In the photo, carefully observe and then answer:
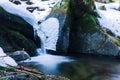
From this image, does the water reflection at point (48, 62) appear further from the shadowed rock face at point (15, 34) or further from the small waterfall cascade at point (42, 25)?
the small waterfall cascade at point (42, 25)

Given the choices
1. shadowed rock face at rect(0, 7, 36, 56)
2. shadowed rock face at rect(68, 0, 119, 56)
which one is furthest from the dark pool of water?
shadowed rock face at rect(0, 7, 36, 56)

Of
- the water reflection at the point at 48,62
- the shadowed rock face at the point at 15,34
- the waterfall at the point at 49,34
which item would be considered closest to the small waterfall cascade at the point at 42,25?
the waterfall at the point at 49,34

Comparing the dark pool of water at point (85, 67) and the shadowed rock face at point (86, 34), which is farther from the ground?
→ the shadowed rock face at point (86, 34)

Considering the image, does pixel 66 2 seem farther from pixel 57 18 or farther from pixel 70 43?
pixel 70 43

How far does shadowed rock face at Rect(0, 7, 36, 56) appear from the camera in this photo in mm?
12141

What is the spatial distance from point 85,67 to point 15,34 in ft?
10.0

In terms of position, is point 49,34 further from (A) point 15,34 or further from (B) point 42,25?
(A) point 15,34

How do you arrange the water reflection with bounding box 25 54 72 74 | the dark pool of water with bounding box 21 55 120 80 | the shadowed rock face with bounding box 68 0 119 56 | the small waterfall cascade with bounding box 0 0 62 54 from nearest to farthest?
1. the dark pool of water with bounding box 21 55 120 80
2. the water reflection with bounding box 25 54 72 74
3. the small waterfall cascade with bounding box 0 0 62 54
4. the shadowed rock face with bounding box 68 0 119 56

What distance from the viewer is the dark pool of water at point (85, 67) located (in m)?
10.5

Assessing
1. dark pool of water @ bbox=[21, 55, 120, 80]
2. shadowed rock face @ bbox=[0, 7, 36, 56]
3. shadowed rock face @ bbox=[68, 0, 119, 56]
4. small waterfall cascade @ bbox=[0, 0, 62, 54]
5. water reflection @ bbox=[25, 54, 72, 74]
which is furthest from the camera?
shadowed rock face @ bbox=[68, 0, 119, 56]

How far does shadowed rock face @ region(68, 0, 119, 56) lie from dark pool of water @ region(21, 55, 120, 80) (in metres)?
0.59

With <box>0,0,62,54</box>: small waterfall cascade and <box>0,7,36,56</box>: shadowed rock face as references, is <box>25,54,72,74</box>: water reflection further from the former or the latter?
<box>0,0,62,54</box>: small waterfall cascade

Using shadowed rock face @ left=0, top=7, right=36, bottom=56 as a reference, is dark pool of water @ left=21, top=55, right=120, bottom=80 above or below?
below

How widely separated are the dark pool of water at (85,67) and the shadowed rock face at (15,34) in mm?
999
